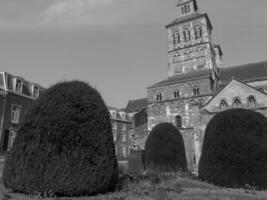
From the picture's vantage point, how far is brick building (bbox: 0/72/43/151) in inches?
819

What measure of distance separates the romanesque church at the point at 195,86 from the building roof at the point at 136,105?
1041 cm

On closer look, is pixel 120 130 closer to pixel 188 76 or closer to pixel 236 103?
pixel 188 76

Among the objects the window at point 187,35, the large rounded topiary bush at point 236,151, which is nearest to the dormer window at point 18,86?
the large rounded topiary bush at point 236,151

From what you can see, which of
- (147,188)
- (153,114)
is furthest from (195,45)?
(147,188)

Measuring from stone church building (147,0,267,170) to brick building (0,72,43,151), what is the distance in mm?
16164

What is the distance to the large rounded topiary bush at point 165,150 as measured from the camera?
595 inches

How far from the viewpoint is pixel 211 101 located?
21719 mm

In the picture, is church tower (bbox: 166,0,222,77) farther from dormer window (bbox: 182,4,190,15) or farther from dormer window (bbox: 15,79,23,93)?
dormer window (bbox: 15,79,23,93)

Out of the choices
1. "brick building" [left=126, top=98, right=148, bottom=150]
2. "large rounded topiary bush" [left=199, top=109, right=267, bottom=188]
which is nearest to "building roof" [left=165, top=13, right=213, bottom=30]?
"brick building" [left=126, top=98, right=148, bottom=150]

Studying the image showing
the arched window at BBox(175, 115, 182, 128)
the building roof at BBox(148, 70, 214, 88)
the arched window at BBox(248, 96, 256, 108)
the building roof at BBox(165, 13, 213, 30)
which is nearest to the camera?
the arched window at BBox(248, 96, 256, 108)

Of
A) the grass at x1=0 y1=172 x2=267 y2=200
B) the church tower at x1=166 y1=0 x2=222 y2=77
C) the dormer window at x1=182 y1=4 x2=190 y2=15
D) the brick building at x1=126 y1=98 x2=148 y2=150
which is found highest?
the dormer window at x1=182 y1=4 x2=190 y2=15

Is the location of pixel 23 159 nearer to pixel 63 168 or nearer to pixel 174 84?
pixel 63 168

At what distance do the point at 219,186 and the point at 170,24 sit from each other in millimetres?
33344

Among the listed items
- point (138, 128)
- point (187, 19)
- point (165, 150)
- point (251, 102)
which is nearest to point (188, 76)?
point (187, 19)
